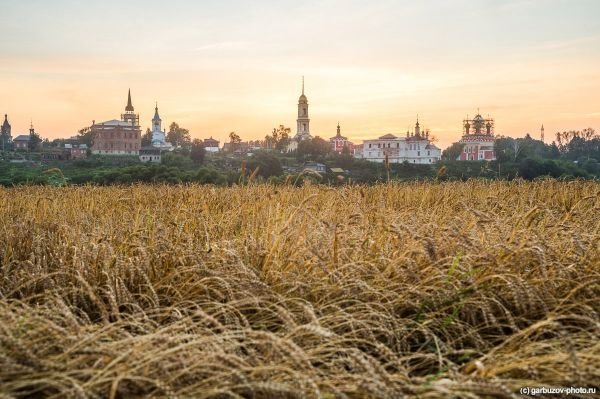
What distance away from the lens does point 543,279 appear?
3338 millimetres

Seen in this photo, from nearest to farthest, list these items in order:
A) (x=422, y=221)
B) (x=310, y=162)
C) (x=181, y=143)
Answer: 1. (x=422, y=221)
2. (x=310, y=162)
3. (x=181, y=143)

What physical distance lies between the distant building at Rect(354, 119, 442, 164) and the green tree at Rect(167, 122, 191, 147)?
60714 mm

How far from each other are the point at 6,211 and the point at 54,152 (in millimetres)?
109504

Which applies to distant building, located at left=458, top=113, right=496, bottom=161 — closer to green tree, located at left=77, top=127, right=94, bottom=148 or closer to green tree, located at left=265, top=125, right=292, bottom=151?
green tree, located at left=265, top=125, right=292, bottom=151

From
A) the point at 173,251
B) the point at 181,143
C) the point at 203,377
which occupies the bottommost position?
the point at 203,377

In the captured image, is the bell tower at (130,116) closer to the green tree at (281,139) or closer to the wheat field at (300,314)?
the green tree at (281,139)

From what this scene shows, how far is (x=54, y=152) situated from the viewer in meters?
107

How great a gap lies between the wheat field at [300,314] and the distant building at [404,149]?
353 ft

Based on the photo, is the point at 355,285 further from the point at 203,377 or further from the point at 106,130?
the point at 106,130

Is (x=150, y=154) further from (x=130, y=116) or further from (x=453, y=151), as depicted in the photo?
(x=453, y=151)

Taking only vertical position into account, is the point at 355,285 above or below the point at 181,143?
below

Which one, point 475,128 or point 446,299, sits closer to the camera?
point 446,299

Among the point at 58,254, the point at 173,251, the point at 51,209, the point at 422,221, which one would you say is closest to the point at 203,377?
the point at 173,251

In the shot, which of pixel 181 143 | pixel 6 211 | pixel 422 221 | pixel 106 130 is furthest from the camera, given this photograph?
pixel 181 143
